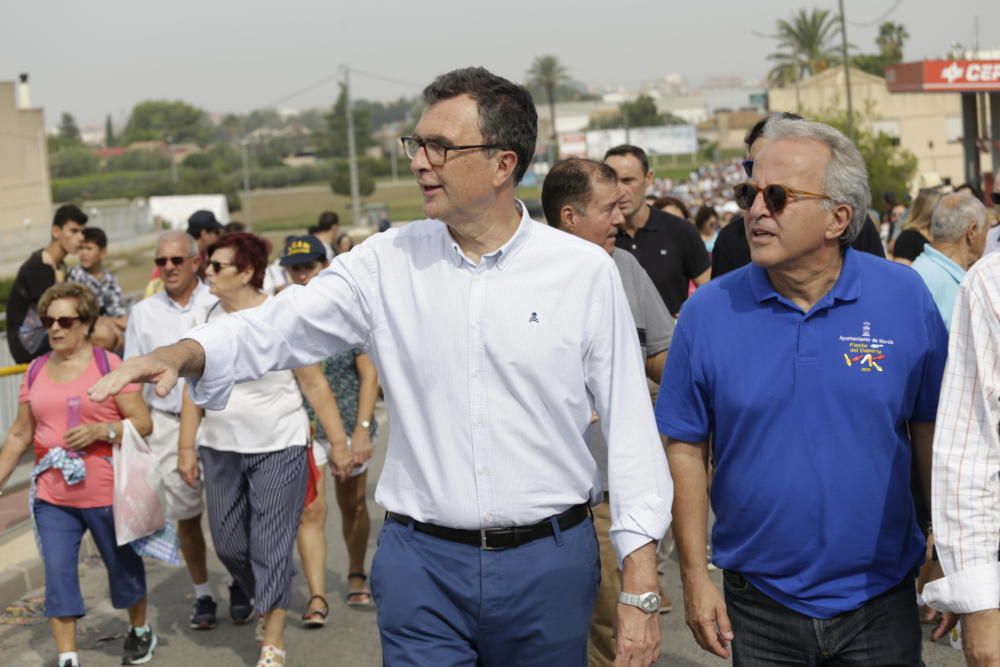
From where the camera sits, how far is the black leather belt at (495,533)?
371cm

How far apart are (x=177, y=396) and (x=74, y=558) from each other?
1.48 meters

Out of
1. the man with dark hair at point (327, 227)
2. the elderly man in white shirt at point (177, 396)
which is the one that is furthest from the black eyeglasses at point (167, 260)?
the man with dark hair at point (327, 227)

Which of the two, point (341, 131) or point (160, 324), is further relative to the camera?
point (341, 131)

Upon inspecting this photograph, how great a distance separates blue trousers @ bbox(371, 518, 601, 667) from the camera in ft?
12.2

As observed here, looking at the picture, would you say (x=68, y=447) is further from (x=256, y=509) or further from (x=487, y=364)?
(x=487, y=364)

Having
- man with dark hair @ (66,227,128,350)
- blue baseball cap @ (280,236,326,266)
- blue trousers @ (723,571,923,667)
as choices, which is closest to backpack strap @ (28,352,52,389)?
blue baseball cap @ (280,236,326,266)

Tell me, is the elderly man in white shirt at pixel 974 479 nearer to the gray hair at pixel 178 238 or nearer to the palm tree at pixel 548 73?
the gray hair at pixel 178 238

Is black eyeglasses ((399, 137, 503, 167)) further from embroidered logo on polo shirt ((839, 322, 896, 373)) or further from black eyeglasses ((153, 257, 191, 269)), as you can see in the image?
black eyeglasses ((153, 257, 191, 269))

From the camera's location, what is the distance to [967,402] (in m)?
3.22

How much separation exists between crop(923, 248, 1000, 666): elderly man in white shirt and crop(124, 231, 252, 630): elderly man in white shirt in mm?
5139

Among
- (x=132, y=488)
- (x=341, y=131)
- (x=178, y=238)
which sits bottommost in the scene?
(x=132, y=488)

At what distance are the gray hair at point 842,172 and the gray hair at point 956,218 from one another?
3.36 metres

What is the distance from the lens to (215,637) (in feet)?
24.7

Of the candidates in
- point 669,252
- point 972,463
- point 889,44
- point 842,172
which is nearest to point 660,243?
point 669,252
